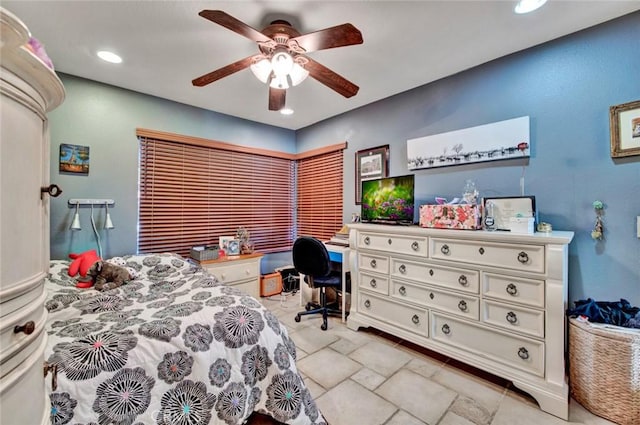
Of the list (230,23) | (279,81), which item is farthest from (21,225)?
(279,81)

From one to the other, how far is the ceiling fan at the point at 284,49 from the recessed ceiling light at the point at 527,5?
3.43 feet

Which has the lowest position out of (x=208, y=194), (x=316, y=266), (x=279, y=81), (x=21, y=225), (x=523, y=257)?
(x=316, y=266)

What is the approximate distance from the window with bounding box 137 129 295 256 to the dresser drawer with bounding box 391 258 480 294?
2.20 meters

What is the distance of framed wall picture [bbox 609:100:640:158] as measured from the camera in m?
1.74

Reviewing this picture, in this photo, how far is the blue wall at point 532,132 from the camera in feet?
5.96

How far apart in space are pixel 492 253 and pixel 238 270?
264cm

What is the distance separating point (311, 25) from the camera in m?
1.87

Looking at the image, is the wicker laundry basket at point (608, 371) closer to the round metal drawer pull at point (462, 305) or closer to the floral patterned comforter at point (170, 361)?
the round metal drawer pull at point (462, 305)

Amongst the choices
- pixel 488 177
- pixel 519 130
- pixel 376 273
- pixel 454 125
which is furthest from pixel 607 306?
pixel 454 125

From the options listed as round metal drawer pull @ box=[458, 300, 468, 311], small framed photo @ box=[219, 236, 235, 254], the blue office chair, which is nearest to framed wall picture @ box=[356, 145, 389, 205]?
the blue office chair

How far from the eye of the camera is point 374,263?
2.63 metres

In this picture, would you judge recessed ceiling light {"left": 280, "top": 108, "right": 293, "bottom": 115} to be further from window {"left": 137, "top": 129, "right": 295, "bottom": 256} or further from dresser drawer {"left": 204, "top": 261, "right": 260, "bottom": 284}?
dresser drawer {"left": 204, "top": 261, "right": 260, "bottom": 284}

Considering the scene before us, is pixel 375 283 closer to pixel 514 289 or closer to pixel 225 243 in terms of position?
pixel 514 289

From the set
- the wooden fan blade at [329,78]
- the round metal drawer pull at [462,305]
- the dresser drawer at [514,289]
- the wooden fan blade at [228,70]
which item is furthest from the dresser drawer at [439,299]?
the wooden fan blade at [228,70]
